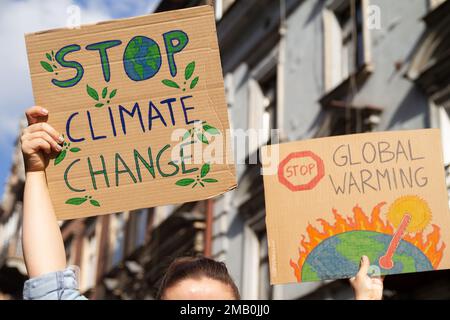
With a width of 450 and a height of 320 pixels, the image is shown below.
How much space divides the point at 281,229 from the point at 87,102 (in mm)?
729

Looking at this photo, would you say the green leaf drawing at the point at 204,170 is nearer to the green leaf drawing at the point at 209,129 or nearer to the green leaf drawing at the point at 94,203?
the green leaf drawing at the point at 209,129

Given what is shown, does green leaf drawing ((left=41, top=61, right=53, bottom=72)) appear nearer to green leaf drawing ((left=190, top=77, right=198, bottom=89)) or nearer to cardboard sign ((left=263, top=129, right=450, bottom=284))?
green leaf drawing ((left=190, top=77, right=198, bottom=89))

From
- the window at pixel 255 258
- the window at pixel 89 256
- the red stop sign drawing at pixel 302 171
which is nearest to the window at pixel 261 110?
the window at pixel 255 258

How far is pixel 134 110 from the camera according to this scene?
269cm

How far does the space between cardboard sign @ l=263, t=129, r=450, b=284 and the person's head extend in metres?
0.52

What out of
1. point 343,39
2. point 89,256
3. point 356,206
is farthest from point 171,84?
point 89,256

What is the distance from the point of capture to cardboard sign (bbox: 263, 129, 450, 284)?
2564mm

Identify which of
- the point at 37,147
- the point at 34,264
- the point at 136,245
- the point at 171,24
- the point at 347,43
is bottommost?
the point at 34,264

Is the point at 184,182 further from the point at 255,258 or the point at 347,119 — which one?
the point at 255,258

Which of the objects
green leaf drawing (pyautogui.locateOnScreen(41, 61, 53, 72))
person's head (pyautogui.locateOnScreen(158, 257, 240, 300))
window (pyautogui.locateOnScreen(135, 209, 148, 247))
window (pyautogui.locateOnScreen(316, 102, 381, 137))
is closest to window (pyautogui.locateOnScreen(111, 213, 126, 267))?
window (pyautogui.locateOnScreen(135, 209, 148, 247))

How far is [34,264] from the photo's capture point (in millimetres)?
1930

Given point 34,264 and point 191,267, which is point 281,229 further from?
point 34,264

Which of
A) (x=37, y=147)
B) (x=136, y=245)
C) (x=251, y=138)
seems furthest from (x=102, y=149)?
(x=136, y=245)

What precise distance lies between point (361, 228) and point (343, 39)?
27.4 feet
